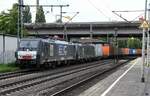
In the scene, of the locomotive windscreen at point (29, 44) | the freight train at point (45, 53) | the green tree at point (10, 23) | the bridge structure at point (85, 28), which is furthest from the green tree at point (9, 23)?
the locomotive windscreen at point (29, 44)

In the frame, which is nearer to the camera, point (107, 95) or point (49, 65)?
point (107, 95)

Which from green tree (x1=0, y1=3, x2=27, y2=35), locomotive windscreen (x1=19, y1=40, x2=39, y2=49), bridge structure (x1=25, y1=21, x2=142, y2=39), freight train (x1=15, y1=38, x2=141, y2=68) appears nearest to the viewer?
freight train (x1=15, y1=38, x2=141, y2=68)

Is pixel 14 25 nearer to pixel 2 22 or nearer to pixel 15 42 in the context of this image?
pixel 2 22

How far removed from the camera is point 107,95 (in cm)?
1823

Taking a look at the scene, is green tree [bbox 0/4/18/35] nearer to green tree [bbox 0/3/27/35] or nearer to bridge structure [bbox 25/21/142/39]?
green tree [bbox 0/3/27/35]

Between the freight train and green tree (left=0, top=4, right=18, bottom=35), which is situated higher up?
green tree (left=0, top=4, right=18, bottom=35)

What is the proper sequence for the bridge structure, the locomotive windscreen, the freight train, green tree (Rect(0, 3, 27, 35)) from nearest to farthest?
the freight train → the locomotive windscreen → green tree (Rect(0, 3, 27, 35)) → the bridge structure

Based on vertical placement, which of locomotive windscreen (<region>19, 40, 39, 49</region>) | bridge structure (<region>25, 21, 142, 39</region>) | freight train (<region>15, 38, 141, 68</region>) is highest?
bridge structure (<region>25, 21, 142, 39</region>)

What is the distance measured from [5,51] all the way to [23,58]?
7793 mm

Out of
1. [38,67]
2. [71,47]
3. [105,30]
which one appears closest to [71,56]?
[71,47]

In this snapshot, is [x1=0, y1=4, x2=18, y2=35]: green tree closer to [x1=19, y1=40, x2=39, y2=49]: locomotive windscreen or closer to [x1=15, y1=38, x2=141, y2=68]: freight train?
[x1=15, y1=38, x2=141, y2=68]: freight train

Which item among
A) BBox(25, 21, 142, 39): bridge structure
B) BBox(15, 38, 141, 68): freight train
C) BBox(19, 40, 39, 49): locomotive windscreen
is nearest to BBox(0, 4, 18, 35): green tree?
BBox(15, 38, 141, 68): freight train

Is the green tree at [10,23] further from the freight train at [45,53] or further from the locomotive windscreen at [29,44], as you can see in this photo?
the locomotive windscreen at [29,44]

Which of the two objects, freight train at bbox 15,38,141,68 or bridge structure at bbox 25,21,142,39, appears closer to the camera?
freight train at bbox 15,38,141,68
